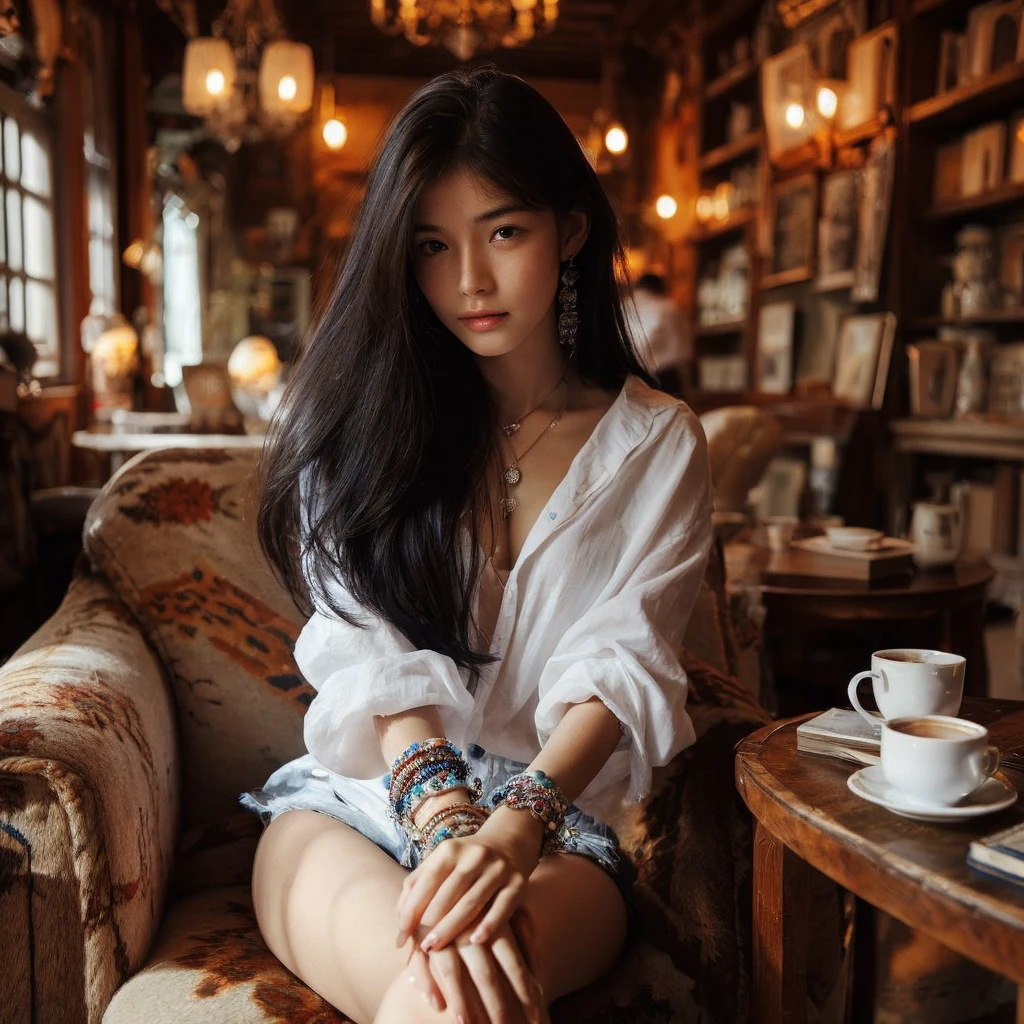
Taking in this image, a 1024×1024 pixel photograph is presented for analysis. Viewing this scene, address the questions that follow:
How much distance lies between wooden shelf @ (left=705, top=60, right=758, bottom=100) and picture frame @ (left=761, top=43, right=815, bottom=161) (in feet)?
1.48

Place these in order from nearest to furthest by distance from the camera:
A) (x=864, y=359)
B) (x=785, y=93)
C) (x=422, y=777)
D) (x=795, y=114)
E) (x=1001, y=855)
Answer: (x=1001, y=855) < (x=422, y=777) < (x=864, y=359) < (x=795, y=114) < (x=785, y=93)

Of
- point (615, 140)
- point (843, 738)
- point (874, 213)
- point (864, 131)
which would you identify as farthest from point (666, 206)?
point (843, 738)

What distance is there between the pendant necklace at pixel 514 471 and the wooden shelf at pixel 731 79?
6.14 metres

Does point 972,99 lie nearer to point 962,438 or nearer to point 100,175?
point 962,438

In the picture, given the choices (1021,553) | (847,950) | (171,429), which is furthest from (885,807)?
(1021,553)

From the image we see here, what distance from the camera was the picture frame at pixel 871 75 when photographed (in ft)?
17.1

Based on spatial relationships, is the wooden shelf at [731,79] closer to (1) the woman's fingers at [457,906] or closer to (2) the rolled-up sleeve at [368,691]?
(2) the rolled-up sleeve at [368,691]

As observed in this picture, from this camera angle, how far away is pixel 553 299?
149 cm

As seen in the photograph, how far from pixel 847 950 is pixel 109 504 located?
1258 mm

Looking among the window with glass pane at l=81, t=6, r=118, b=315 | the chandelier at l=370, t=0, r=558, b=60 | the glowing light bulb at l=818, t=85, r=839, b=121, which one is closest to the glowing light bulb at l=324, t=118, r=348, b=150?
the chandelier at l=370, t=0, r=558, b=60

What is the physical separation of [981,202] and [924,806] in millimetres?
Result: 4464

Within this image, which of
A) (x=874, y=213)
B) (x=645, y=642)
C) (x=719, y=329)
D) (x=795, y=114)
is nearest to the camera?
(x=645, y=642)

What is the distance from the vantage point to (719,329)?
7.86m

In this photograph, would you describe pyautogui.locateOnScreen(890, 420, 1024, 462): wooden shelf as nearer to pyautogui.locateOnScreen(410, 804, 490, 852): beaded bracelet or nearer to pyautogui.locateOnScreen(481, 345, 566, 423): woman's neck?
pyautogui.locateOnScreen(481, 345, 566, 423): woman's neck
